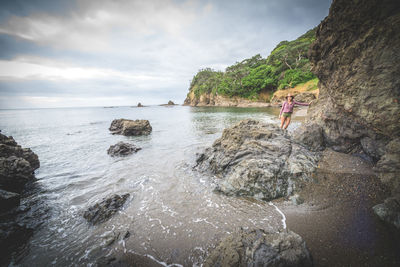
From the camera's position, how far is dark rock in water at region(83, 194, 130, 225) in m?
4.10

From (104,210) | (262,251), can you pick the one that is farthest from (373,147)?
(104,210)

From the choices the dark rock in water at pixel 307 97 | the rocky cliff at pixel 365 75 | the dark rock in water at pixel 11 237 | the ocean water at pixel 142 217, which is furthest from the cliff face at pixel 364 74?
the dark rock in water at pixel 307 97

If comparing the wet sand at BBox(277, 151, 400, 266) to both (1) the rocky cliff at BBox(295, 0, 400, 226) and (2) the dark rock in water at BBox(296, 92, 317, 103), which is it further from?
(2) the dark rock in water at BBox(296, 92, 317, 103)

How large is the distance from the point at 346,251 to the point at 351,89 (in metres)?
4.38

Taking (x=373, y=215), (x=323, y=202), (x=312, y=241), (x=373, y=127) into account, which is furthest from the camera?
(x=373, y=127)

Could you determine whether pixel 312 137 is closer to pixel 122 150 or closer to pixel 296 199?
pixel 296 199

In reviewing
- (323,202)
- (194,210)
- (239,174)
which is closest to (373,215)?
(323,202)

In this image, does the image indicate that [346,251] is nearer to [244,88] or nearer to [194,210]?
[194,210]

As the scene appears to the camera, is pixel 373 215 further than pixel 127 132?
No

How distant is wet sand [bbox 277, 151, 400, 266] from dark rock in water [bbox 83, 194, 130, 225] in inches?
184

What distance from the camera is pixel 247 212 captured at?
12.6ft

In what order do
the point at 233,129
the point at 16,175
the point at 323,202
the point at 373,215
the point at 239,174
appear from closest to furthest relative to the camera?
the point at 373,215 → the point at 323,202 → the point at 239,174 → the point at 16,175 → the point at 233,129

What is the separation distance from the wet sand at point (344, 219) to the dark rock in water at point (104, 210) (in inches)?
184

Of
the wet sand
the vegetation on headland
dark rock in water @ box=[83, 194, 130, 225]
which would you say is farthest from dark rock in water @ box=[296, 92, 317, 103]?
dark rock in water @ box=[83, 194, 130, 225]
